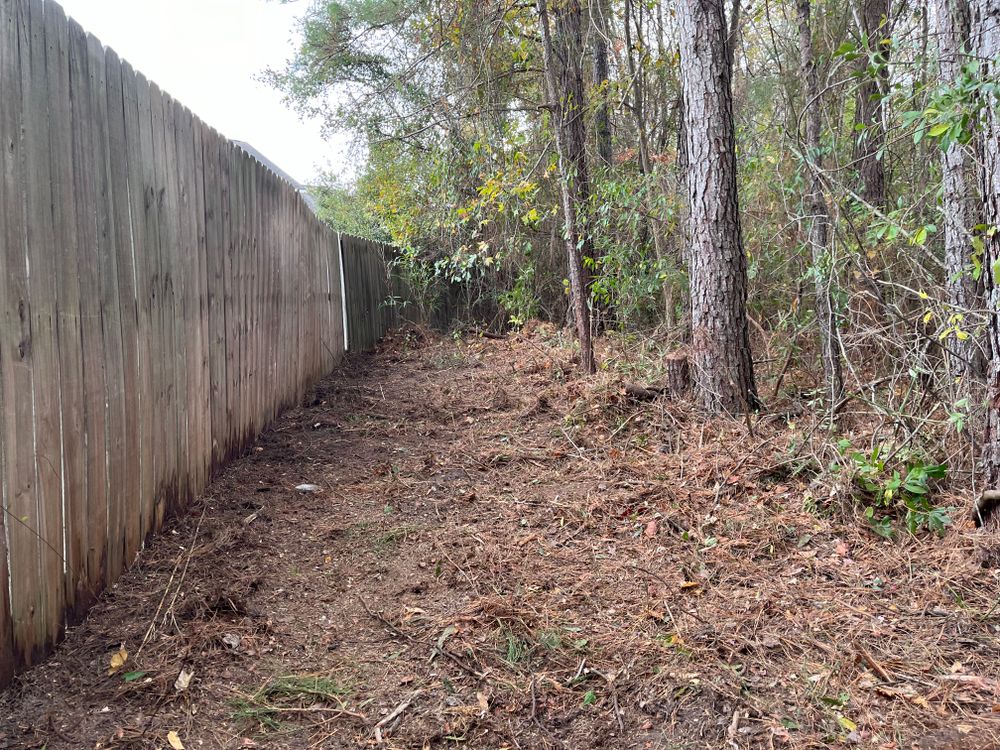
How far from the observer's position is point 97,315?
2.44 metres

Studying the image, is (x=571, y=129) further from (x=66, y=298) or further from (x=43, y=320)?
(x=43, y=320)

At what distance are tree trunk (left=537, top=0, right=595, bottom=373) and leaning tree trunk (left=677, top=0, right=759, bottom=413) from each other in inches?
73.2

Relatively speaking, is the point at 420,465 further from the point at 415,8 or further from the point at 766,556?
the point at 415,8

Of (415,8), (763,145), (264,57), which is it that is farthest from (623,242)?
(264,57)

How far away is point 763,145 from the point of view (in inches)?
Result: 259

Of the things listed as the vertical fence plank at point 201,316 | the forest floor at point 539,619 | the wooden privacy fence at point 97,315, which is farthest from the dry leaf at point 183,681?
the vertical fence plank at point 201,316

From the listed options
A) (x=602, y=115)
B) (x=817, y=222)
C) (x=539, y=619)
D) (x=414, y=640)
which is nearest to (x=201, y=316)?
(x=414, y=640)

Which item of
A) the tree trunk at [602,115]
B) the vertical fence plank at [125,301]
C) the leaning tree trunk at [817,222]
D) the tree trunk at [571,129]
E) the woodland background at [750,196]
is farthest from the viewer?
the tree trunk at [602,115]

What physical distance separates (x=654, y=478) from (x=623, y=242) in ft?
12.4

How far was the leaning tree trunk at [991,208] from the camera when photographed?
2.50 m

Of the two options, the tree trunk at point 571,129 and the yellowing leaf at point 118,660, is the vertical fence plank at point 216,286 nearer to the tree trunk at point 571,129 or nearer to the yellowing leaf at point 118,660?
the yellowing leaf at point 118,660

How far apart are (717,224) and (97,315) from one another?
3.57 metres

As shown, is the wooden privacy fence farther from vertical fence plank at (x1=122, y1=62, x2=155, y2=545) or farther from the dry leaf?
the dry leaf

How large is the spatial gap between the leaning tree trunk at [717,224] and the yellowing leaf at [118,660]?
3498mm
